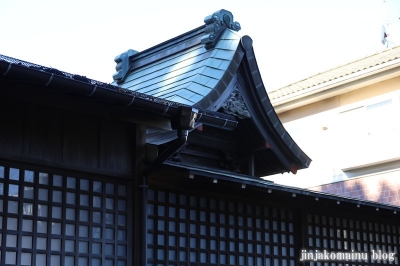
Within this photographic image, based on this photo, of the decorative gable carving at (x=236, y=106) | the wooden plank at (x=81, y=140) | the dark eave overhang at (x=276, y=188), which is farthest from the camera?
the decorative gable carving at (x=236, y=106)

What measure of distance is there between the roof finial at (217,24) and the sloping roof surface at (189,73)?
127 millimetres

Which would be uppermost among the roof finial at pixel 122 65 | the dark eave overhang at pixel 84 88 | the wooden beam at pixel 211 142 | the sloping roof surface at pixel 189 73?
the roof finial at pixel 122 65

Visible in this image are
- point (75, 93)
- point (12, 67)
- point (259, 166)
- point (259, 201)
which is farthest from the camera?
point (259, 166)

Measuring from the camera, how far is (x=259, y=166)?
14.9 m

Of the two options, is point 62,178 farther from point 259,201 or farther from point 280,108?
point 280,108

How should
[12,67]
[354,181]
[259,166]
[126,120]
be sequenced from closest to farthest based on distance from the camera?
[12,67], [126,120], [259,166], [354,181]

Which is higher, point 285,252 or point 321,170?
point 321,170

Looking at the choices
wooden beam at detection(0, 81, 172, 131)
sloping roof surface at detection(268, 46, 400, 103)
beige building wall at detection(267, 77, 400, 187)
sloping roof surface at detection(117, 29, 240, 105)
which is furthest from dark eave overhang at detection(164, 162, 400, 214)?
sloping roof surface at detection(268, 46, 400, 103)

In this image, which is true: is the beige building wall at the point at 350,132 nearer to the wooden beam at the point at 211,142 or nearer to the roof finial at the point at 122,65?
the wooden beam at the point at 211,142

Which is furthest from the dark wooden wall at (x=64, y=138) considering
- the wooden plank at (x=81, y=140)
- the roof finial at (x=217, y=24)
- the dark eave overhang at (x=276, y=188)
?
the roof finial at (x=217, y=24)

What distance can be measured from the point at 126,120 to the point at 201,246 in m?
2.63

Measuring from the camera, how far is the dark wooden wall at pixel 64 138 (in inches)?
372

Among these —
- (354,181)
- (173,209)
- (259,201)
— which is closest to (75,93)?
(173,209)

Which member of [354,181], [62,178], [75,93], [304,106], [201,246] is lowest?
[201,246]
